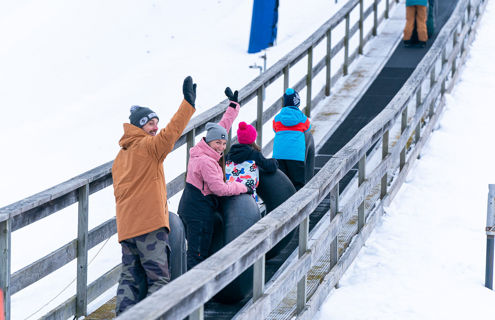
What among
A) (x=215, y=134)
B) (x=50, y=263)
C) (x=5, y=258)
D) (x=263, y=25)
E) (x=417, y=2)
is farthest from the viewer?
(x=263, y=25)

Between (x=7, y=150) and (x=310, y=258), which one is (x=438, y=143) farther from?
(x=7, y=150)

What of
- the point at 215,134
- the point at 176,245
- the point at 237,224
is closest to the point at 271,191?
the point at 237,224

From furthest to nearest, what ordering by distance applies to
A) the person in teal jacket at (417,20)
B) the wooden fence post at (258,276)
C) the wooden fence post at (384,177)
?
1. the person in teal jacket at (417,20)
2. the wooden fence post at (384,177)
3. the wooden fence post at (258,276)

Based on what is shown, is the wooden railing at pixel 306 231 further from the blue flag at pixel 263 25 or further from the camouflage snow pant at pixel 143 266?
the blue flag at pixel 263 25

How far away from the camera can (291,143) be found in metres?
7.87

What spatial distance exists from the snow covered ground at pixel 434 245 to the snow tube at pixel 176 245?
1.00 meters

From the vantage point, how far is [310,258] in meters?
5.36

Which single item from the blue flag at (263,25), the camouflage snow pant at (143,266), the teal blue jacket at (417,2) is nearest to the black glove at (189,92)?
the camouflage snow pant at (143,266)

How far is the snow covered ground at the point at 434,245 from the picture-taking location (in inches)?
231

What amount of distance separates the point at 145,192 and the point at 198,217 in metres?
0.91

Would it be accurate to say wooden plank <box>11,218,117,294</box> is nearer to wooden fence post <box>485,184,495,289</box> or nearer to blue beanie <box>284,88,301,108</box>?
blue beanie <box>284,88,301,108</box>

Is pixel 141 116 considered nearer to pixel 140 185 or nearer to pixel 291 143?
pixel 140 185

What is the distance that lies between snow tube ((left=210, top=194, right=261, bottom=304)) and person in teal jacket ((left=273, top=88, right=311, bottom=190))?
1830 mm

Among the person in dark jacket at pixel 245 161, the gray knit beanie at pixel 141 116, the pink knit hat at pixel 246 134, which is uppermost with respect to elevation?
the gray knit beanie at pixel 141 116
